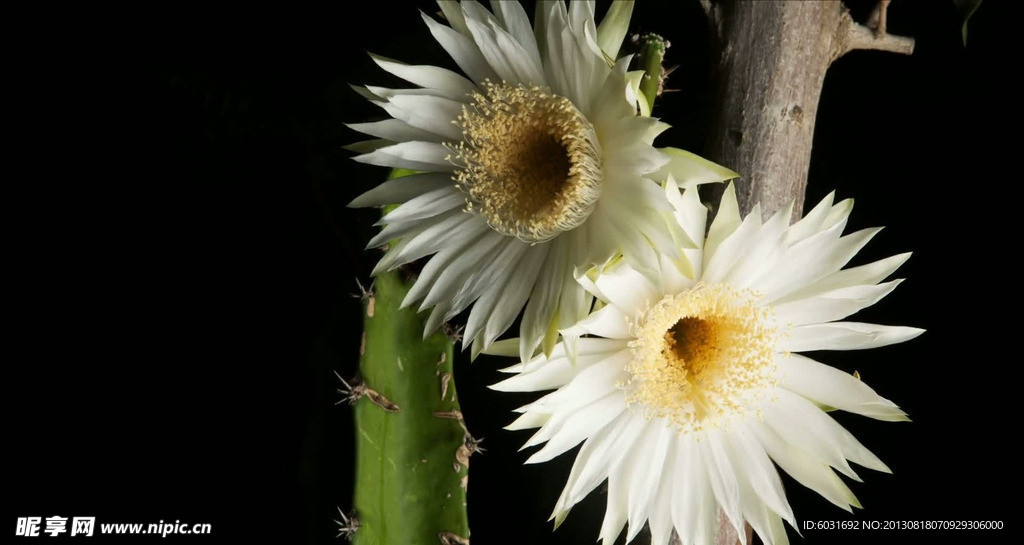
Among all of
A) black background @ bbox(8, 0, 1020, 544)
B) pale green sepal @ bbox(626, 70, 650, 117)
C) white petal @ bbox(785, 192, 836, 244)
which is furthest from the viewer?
black background @ bbox(8, 0, 1020, 544)

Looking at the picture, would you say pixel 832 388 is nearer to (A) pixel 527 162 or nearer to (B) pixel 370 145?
(A) pixel 527 162

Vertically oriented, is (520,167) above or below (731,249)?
above

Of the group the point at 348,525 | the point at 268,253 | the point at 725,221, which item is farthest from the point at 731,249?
the point at 268,253

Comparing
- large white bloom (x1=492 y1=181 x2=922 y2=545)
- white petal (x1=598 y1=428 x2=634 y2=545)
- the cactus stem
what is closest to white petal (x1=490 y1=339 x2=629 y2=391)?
large white bloom (x1=492 y1=181 x2=922 y2=545)

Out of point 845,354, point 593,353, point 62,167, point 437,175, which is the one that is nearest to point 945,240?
point 845,354

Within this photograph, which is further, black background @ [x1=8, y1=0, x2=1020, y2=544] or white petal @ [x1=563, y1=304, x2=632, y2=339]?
black background @ [x1=8, y1=0, x2=1020, y2=544]

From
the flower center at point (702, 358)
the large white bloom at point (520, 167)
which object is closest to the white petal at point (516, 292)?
the large white bloom at point (520, 167)

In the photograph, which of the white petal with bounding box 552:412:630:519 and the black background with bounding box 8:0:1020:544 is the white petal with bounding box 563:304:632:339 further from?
the black background with bounding box 8:0:1020:544

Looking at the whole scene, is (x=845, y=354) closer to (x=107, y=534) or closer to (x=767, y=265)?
(x=767, y=265)
